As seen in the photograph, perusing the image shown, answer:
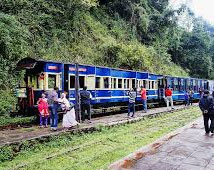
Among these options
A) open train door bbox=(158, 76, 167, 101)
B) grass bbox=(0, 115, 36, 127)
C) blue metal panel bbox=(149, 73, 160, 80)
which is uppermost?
blue metal panel bbox=(149, 73, 160, 80)

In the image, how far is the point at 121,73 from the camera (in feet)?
78.8

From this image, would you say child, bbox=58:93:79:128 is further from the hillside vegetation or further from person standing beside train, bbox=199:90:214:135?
the hillside vegetation

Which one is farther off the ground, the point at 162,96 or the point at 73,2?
the point at 73,2

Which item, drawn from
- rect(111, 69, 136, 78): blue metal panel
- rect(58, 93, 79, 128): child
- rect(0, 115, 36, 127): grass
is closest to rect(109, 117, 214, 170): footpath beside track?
rect(58, 93, 79, 128): child

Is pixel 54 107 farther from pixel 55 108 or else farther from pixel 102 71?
pixel 102 71

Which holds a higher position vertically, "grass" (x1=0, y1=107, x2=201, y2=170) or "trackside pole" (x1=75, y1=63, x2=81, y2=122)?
"trackside pole" (x1=75, y1=63, x2=81, y2=122)

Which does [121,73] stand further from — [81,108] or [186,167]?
[186,167]


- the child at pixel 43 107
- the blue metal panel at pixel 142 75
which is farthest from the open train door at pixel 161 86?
the child at pixel 43 107

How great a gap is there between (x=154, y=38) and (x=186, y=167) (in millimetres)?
40451

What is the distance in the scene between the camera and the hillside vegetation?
21359 millimetres

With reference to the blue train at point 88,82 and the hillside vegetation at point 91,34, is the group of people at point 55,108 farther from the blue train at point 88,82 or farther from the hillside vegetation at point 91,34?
the hillside vegetation at point 91,34

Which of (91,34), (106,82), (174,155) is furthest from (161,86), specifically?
(174,155)

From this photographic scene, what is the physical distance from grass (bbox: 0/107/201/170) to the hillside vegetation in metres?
7.98

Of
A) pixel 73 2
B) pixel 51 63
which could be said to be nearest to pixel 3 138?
pixel 51 63
